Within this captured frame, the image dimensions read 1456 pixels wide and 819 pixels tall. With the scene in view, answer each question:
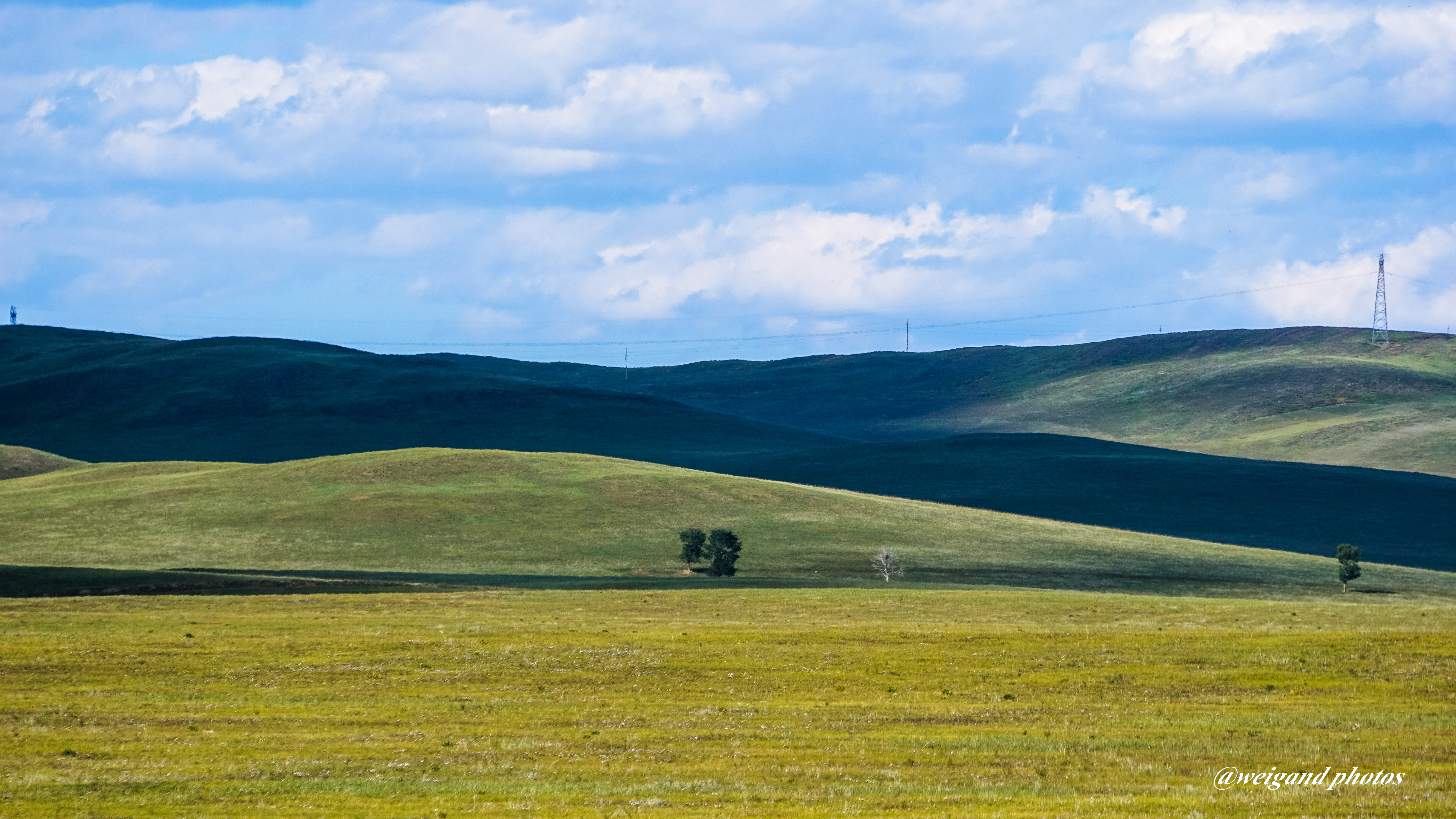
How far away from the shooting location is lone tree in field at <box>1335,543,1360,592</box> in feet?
235

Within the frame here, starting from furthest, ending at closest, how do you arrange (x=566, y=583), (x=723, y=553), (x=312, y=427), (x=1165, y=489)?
(x=312, y=427) < (x=1165, y=489) < (x=723, y=553) < (x=566, y=583)

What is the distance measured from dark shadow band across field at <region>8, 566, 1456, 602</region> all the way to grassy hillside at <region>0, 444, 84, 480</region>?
68.6 metres

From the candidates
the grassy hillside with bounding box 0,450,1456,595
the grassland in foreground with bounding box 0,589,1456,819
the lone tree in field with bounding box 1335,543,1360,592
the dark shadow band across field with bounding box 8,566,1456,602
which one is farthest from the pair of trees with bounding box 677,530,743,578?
the lone tree in field with bounding box 1335,543,1360,592

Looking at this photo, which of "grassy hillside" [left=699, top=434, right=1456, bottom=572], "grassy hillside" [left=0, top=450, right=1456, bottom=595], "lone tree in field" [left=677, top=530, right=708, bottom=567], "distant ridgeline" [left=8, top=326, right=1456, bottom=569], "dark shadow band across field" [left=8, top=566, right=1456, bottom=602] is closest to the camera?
"dark shadow band across field" [left=8, top=566, right=1456, bottom=602]

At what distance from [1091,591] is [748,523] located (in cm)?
2952

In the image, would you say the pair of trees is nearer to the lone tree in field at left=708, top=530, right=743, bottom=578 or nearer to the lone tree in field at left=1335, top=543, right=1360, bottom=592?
the lone tree in field at left=708, top=530, right=743, bottom=578

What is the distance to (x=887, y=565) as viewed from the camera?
7219 cm

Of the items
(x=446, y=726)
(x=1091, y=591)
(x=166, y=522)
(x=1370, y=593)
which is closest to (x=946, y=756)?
(x=446, y=726)

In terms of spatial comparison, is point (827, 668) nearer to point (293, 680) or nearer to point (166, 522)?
point (293, 680)

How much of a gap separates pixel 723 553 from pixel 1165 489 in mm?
67851

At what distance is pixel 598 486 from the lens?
329 ft

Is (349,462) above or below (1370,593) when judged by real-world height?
above

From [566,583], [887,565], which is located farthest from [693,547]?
[887,565]

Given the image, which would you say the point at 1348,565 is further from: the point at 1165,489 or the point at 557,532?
the point at 1165,489
